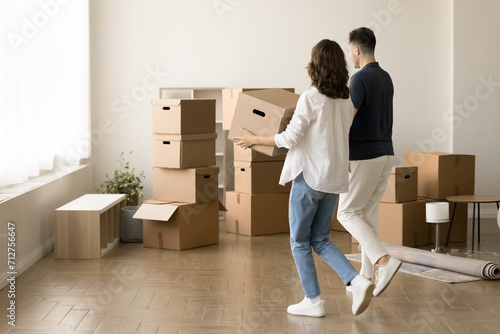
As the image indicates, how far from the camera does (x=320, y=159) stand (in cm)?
330

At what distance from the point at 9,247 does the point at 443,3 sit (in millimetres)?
4774

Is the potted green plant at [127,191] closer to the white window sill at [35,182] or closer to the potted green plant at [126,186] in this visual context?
the potted green plant at [126,186]

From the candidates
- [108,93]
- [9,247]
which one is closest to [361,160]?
[9,247]

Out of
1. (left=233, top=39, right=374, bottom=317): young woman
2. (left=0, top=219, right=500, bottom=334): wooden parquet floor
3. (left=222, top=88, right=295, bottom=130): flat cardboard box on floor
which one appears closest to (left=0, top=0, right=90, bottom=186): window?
(left=0, top=219, right=500, bottom=334): wooden parquet floor

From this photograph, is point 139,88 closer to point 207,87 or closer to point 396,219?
point 207,87

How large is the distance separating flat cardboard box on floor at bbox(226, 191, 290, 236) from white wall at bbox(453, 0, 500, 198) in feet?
6.53

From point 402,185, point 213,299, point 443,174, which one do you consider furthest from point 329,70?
point 443,174

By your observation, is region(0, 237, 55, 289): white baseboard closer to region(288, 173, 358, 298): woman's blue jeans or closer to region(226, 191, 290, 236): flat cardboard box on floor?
region(226, 191, 290, 236): flat cardboard box on floor

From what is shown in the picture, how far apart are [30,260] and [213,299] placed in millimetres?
1586

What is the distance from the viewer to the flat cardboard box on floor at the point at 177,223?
5.26 meters

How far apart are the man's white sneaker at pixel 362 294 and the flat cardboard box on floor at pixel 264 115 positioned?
30.8 inches

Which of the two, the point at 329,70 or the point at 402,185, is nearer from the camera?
the point at 329,70

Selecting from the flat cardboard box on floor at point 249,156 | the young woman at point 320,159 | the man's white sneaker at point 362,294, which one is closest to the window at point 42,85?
the flat cardboard box on floor at point 249,156

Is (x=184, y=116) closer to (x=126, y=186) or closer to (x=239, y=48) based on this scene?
(x=126, y=186)
